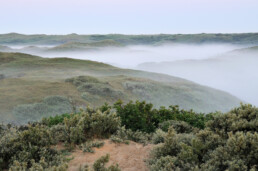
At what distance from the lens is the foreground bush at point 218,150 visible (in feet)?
13.4

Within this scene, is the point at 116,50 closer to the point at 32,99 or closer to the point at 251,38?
the point at 251,38

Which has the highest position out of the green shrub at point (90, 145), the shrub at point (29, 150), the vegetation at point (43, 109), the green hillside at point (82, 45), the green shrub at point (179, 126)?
the green hillside at point (82, 45)

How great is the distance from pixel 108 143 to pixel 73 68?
1123 inches

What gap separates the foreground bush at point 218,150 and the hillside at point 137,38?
416 feet

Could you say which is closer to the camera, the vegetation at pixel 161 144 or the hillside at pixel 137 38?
the vegetation at pixel 161 144

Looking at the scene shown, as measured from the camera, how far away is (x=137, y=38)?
14912cm

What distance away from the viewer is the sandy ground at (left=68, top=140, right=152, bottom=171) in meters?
4.95

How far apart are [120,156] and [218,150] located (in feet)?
7.11

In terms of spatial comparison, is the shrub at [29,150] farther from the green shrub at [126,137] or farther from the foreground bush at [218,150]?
the foreground bush at [218,150]

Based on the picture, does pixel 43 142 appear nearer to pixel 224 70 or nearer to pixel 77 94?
pixel 77 94

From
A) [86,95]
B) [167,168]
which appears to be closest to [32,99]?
[86,95]

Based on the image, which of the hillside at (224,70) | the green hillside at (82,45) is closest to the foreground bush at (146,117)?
the hillside at (224,70)

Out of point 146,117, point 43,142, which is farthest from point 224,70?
point 43,142

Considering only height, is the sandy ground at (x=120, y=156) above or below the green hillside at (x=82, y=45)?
below
